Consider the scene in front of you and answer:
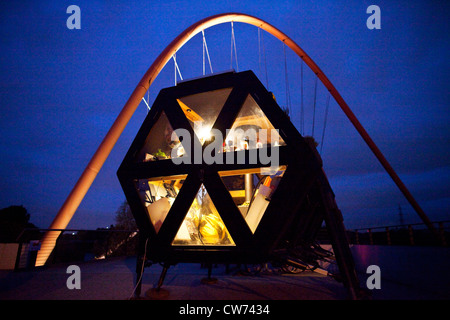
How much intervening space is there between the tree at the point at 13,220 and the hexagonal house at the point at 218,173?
2655 cm

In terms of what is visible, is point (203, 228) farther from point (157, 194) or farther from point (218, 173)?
point (157, 194)

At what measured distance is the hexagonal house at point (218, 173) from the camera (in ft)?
10.2

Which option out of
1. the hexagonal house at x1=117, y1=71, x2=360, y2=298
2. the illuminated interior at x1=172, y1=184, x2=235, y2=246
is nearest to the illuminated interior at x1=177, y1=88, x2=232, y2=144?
the hexagonal house at x1=117, y1=71, x2=360, y2=298

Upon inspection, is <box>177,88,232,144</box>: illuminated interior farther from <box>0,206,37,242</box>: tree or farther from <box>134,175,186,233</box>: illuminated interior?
<box>0,206,37,242</box>: tree

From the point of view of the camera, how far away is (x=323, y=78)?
1565 centimetres

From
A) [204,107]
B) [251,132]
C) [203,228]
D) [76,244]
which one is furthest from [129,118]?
[203,228]

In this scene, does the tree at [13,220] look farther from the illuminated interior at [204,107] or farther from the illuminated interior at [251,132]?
the illuminated interior at [251,132]

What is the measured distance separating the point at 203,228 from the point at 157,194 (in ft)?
3.93

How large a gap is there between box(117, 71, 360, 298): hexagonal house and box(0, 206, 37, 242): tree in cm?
2655

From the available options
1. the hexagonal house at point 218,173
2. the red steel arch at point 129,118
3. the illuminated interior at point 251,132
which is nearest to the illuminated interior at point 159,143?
the hexagonal house at point 218,173

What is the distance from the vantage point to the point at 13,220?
26.5 meters

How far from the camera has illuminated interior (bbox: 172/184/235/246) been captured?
142 inches
